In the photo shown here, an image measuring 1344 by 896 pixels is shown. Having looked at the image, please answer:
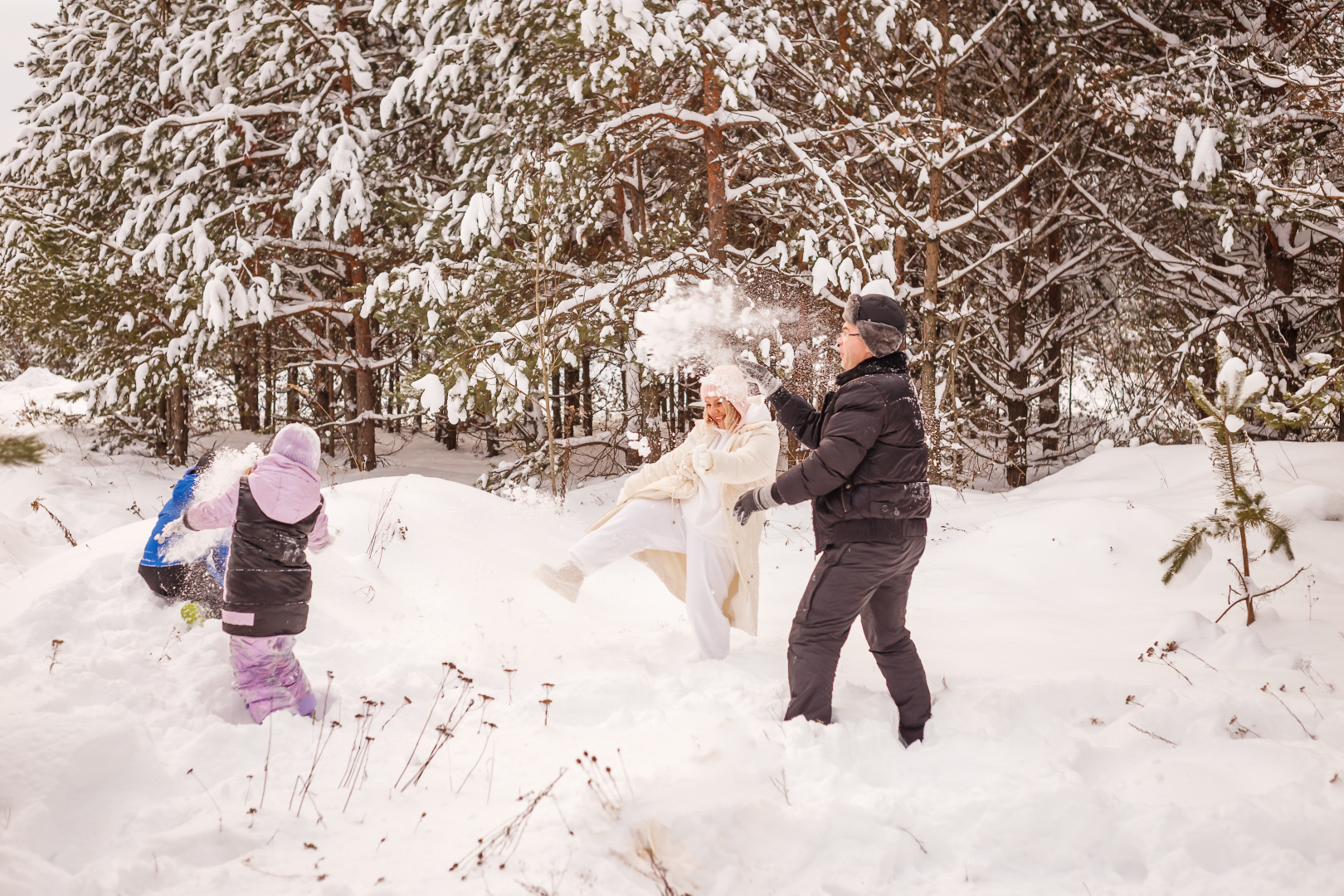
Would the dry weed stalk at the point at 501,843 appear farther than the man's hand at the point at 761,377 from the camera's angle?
No

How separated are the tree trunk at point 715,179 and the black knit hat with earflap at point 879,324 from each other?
5.48 meters

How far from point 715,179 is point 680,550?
223 inches

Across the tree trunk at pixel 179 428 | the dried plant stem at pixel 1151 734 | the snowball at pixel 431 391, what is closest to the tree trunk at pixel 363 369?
the tree trunk at pixel 179 428

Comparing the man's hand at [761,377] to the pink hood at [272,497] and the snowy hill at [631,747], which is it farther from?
the pink hood at [272,497]

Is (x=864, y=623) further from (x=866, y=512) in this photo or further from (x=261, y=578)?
(x=261, y=578)

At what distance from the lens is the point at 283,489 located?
11.1 ft

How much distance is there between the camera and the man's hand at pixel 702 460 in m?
4.02

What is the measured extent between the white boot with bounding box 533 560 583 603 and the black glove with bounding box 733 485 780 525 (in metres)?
1.06

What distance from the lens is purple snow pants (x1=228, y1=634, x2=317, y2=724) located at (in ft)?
11.0

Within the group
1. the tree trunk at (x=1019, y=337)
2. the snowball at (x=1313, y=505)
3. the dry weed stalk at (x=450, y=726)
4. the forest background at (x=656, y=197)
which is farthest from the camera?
the tree trunk at (x=1019, y=337)

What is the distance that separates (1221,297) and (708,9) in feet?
25.5

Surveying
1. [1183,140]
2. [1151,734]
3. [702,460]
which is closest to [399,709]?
[702,460]

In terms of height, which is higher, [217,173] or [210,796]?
[217,173]

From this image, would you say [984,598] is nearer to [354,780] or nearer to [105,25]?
[354,780]
